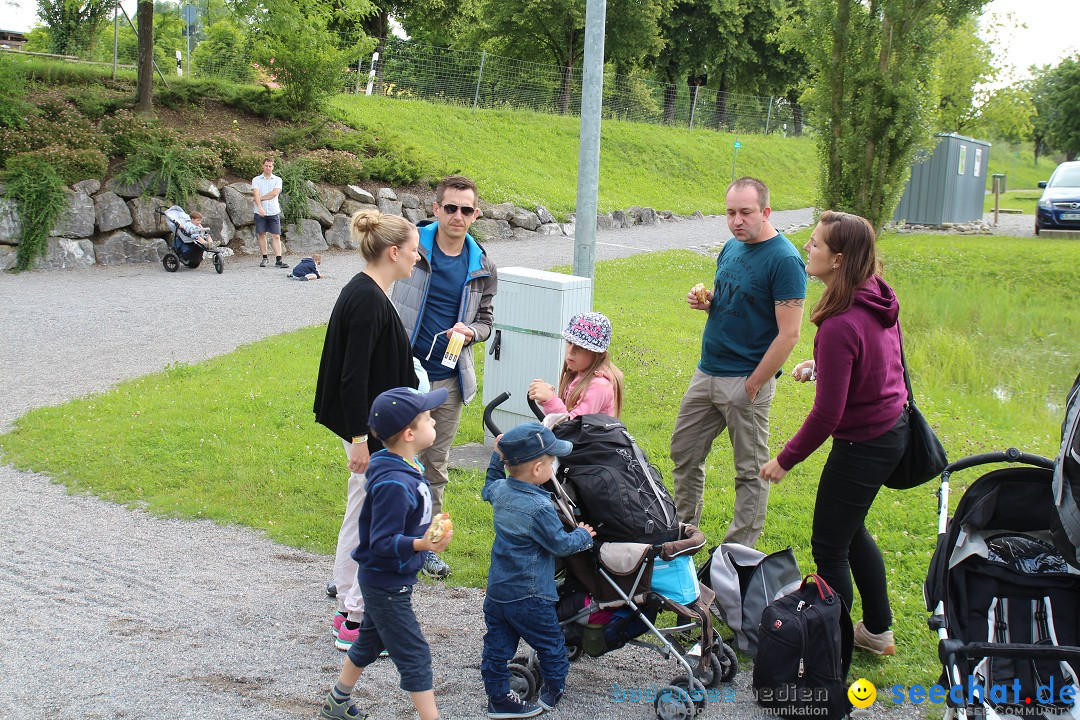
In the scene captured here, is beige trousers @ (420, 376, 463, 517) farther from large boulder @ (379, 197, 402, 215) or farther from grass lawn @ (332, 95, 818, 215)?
grass lawn @ (332, 95, 818, 215)

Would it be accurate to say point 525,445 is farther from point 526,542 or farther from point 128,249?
point 128,249

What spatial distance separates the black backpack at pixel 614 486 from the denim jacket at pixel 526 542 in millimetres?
224

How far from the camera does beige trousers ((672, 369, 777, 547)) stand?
487cm

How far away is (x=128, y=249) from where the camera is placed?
53.6 ft

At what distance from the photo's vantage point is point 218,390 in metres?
8.85

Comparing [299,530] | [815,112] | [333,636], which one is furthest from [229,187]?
[333,636]

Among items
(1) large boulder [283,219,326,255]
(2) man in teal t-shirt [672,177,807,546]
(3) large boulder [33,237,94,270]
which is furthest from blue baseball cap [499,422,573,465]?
(1) large boulder [283,219,326,255]

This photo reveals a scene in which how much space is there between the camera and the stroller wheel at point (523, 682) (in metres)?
3.86

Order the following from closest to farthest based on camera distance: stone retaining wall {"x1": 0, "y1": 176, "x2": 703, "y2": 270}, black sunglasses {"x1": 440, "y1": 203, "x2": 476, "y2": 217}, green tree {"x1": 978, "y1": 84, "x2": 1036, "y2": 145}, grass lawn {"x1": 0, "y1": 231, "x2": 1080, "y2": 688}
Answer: black sunglasses {"x1": 440, "y1": 203, "x2": 476, "y2": 217}
grass lawn {"x1": 0, "y1": 231, "x2": 1080, "y2": 688}
stone retaining wall {"x1": 0, "y1": 176, "x2": 703, "y2": 270}
green tree {"x1": 978, "y1": 84, "x2": 1036, "y2": 145}

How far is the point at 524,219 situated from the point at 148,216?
8590 mm

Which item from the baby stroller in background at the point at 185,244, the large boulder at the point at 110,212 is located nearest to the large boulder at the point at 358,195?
the baby stroller in background at the point at 185,244

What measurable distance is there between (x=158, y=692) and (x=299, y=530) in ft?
6.44

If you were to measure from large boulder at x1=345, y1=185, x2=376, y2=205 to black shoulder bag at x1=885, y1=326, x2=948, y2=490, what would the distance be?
54.8 ft

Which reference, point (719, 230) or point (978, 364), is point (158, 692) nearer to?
point (978, 364)
